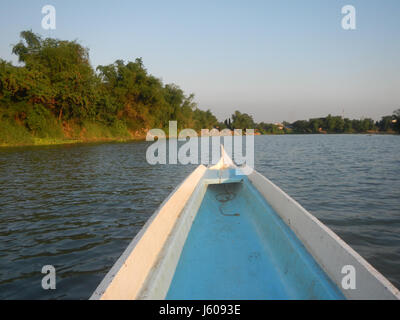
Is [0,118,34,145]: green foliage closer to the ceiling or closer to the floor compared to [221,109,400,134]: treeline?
closer to the floor

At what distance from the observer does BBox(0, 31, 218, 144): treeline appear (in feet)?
76.8

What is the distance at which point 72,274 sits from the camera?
121 inches

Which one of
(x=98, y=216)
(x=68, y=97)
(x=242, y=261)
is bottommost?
(x=98, y=216)

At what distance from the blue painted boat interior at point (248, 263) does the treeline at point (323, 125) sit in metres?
86.6

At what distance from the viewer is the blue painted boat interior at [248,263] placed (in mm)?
2195

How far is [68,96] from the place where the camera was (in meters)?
27.0

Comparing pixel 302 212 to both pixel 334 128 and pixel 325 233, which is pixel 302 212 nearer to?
pixel 325 233

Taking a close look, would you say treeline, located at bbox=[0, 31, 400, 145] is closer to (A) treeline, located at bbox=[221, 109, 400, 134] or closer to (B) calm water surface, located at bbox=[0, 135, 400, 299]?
(B) calm water surface, located at bbox=[0, 135, 400, 299]

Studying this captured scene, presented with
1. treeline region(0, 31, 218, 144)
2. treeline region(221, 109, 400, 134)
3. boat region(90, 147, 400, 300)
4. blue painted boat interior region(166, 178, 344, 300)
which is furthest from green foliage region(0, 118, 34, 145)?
treeline region(221, 109, 400, 134)

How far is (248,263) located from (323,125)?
379 ft

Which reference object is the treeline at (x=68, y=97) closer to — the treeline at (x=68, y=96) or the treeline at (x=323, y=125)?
the treeline at (x=68, y=96)

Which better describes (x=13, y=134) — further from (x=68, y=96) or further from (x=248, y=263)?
(x=248, y=263)

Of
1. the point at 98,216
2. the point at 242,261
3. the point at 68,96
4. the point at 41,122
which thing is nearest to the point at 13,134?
the point at 41,122
